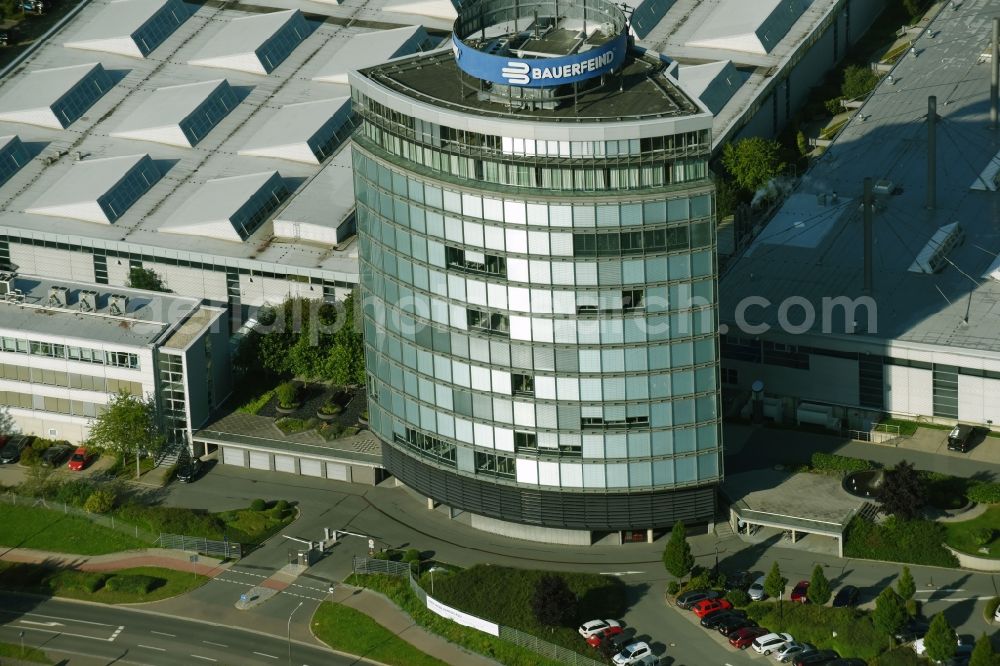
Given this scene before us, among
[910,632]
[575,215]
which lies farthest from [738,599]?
[575,215]

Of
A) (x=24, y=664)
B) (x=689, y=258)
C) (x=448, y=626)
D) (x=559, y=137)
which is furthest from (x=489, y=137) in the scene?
(x=24, y=664)

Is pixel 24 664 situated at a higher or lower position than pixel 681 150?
lower

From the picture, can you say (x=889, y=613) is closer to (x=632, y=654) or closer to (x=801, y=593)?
(x=801, y=593)

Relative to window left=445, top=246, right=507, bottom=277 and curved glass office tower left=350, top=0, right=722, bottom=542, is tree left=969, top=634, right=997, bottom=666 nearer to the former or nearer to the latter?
curved glass office tower left=350, top=0, right=722, bottom=542

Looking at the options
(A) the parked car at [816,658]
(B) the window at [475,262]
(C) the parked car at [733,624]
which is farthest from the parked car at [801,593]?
(B) the window at [475,262]

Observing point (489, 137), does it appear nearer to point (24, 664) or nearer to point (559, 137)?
point (559, 137)

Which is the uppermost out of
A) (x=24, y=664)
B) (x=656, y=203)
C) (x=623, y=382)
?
(x=656, y=203)

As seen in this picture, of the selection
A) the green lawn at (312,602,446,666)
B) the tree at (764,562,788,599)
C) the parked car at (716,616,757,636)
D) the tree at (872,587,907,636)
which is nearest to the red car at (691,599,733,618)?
the parked car at (716,616,757,636)
